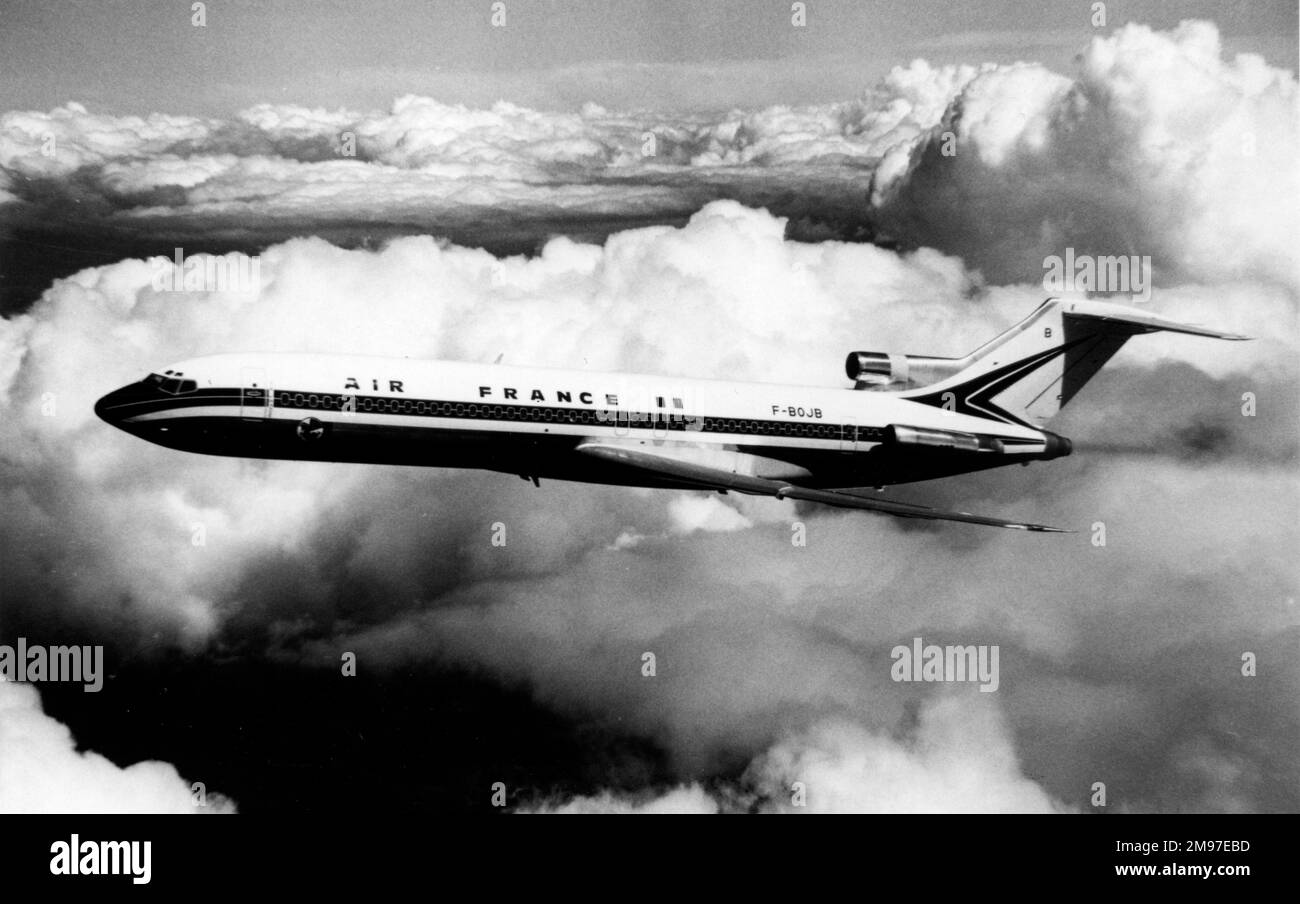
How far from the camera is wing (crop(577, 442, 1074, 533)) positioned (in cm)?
1678

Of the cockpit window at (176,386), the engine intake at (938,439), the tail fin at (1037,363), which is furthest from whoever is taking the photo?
the tail fin at (1037,363)

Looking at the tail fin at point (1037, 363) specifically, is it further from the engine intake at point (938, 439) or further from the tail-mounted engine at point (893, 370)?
the engine intake at point (938, 439)

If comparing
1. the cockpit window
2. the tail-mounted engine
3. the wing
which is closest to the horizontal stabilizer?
the tail-mounted engine

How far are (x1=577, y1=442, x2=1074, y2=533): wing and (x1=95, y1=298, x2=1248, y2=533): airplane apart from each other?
20mm

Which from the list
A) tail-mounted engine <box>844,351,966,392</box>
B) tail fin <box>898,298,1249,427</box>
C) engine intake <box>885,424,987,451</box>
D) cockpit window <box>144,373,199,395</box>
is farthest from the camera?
tail fin <box>898,298,1249,427</box>

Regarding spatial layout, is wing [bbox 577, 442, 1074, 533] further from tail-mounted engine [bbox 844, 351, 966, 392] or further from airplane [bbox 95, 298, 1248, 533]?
tail-mounted engine [bbox 844, 351, 966, 392]

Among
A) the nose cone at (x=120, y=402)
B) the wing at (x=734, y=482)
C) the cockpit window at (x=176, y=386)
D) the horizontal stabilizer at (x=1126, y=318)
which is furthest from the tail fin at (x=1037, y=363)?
the nose cone at (x=120, y=402)

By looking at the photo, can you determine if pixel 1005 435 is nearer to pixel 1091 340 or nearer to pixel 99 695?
pixel 1091 340

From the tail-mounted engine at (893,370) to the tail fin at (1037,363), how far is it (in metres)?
0.11

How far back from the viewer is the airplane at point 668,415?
52.6 ft

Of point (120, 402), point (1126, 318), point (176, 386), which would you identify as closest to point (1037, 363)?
point (1126, 318)

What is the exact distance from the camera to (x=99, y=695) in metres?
17.8
